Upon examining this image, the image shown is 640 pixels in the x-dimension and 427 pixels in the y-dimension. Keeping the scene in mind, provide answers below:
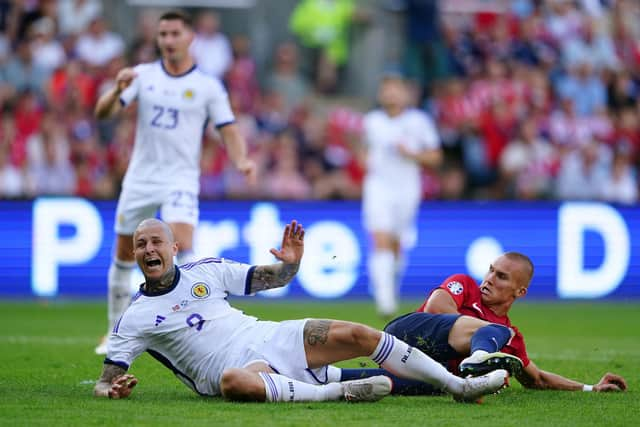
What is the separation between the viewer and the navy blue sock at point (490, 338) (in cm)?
714

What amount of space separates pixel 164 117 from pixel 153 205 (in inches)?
28.8

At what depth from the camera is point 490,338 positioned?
23.7 feet

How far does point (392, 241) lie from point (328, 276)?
163 cm

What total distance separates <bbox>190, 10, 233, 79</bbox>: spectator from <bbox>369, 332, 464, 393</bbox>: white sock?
12.8 metres

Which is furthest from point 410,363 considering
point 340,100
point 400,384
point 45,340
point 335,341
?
point 340,100

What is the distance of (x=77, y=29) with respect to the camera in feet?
63.1

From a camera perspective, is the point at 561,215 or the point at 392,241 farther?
the point at 561,215

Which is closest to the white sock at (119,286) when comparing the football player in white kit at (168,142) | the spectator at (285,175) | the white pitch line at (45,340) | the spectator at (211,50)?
the football player in white kit at (168,142)

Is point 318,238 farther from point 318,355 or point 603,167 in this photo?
point 318,355

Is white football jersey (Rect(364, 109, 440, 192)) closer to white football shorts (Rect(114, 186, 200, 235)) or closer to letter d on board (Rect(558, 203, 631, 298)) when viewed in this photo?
letter d on board (Rect(558, 203, 631, 298))

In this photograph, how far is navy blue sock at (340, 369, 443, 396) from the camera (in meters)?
7.60

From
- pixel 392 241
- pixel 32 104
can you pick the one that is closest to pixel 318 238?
pixel 392 241

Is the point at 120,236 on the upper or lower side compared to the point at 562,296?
upper

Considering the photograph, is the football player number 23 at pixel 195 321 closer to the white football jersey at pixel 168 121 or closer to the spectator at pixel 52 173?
the white football jersey at pixel 168 121
